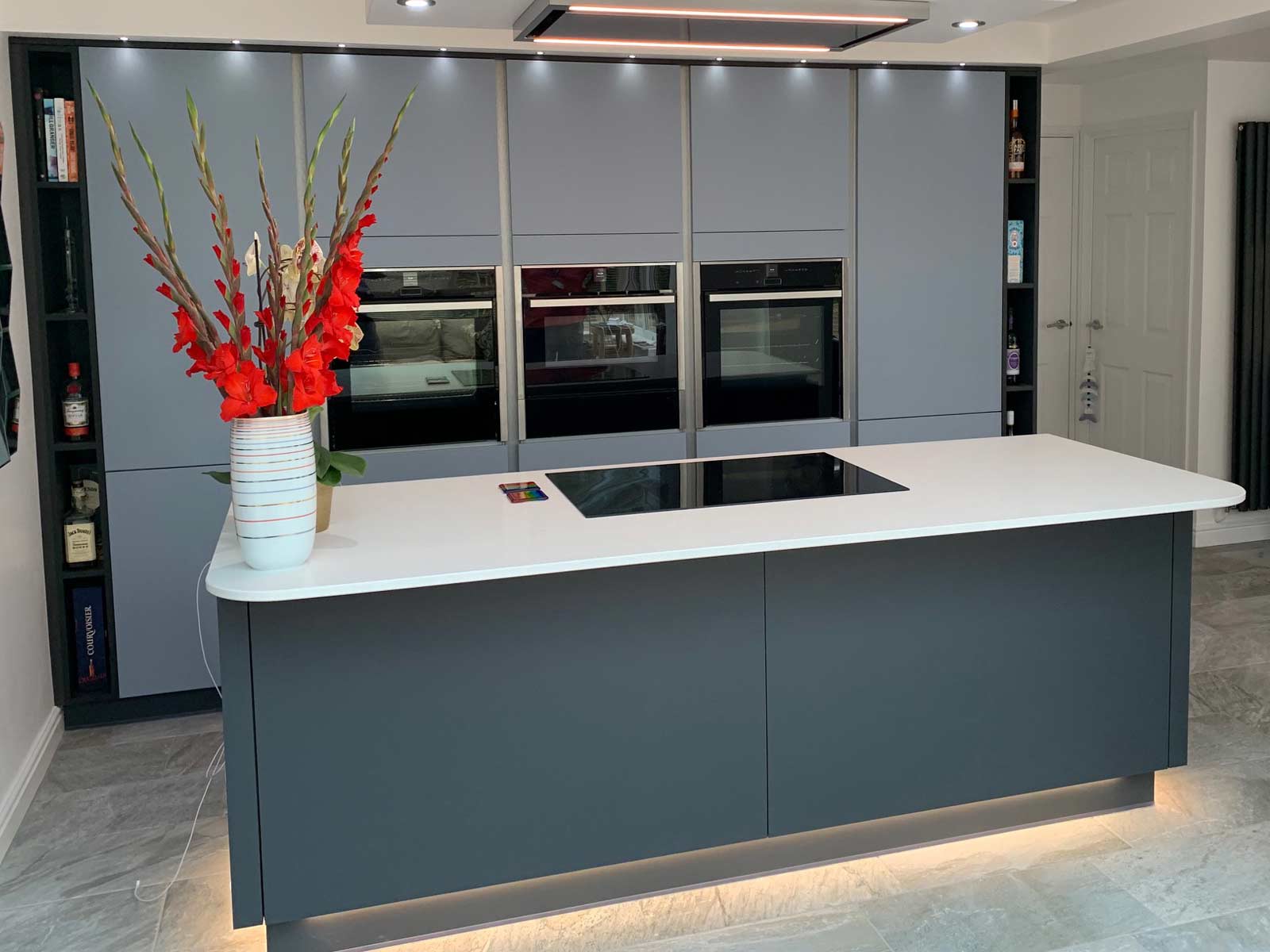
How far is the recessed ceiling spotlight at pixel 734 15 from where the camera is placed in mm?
2854

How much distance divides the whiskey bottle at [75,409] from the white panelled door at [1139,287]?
4.91m

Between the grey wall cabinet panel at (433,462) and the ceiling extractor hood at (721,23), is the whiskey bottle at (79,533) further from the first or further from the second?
the ceiling extractor hood at (721,23)

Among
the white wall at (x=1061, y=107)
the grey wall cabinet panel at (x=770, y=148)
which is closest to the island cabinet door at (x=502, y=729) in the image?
the grey wall cabinet panel at (x=770, y=148)

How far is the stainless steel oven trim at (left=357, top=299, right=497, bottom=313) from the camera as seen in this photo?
13.8 ft

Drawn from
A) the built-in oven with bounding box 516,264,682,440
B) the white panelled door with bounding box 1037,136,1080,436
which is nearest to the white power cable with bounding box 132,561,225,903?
the built-in oven with bounding box 516,264,682,440

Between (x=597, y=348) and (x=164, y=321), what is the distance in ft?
4.88

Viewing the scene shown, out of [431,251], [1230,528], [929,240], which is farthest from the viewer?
[1230,528]

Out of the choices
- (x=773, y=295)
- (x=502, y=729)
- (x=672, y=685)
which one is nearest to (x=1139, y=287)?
(x=773, y=295)

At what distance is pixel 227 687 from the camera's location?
8.15 ft

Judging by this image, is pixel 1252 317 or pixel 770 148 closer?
pixel 770 148

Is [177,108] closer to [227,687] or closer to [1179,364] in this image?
[227,687]

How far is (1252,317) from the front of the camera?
5.80 meters

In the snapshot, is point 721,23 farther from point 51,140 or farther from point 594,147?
point 51,140

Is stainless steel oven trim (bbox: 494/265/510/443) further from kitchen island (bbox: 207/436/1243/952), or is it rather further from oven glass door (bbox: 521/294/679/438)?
kitchen island (bbox: 207/436/1243/952)
